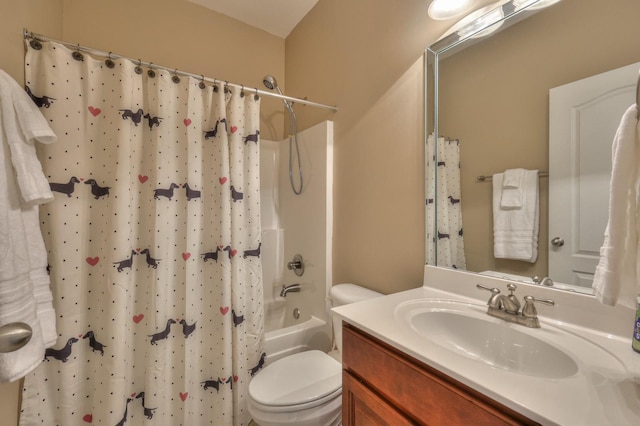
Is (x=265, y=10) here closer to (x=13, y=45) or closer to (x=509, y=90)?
(x=13, y=45)

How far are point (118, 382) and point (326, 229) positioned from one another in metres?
1.27

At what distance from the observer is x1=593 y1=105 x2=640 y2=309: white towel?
512mm

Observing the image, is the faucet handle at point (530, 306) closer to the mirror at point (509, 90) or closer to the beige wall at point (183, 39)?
the mirror at point (509, 90)

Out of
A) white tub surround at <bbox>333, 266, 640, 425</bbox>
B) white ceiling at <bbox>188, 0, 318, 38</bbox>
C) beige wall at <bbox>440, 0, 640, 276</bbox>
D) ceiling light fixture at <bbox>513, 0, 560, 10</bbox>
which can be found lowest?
white tub surround at <bbox>333, 266, 640, 425</bbox>

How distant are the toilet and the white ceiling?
218cm

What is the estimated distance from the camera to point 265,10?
2.02 m

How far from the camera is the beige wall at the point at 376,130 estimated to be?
48.6 inches

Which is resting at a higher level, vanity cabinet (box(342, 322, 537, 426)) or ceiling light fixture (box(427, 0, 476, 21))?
ceiling light fixture (box(427, 0, 476, 21))

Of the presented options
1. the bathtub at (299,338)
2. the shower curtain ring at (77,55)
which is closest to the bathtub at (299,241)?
the bathtub at (299,338)

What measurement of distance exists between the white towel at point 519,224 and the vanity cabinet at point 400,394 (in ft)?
1.91

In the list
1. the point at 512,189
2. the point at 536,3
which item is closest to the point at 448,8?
the point at 536,3

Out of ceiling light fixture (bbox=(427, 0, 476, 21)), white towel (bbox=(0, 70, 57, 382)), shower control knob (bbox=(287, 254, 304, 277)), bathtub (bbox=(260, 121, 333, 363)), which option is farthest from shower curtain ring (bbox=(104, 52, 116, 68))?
shower control knob (bbox=(287, 254, 304, 277))

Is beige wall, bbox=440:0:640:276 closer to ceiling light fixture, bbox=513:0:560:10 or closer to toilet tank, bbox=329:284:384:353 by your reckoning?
ceiling light fixture, bbox=513:0:560:10

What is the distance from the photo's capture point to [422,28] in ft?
3.92
